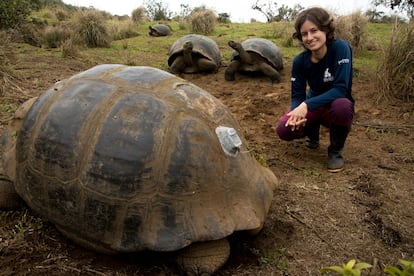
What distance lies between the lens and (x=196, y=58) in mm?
7262

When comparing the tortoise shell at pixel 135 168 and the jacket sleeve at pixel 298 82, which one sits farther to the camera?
the jacket sleeve at pixel 298 82

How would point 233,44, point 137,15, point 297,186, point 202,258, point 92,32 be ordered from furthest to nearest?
point 137,15, point 92,32, point 233,44, point 297,186, point 202,258

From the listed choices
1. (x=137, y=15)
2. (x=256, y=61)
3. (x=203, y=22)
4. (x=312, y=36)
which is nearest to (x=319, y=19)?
(x=312, y=36)

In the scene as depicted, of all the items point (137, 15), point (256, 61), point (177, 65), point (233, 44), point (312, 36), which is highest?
Result: point (137, 15)

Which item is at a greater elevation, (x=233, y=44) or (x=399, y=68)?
(x=233, y=44)

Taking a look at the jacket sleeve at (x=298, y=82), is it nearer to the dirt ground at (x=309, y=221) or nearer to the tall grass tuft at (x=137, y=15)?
the dirt ground at (x=309, y=221)

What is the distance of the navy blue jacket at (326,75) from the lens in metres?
3.07

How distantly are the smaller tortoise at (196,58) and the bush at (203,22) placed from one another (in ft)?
16.1

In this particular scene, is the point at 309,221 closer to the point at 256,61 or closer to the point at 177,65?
the point at 256,61

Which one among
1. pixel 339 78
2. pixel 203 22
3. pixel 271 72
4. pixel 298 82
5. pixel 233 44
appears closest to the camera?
pixel 339 78

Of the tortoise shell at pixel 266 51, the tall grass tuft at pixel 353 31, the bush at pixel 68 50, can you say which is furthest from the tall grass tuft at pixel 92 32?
the tall grass tuft at pixel 353 31

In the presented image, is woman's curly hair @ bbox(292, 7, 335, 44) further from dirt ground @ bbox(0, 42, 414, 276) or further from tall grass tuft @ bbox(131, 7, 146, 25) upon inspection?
tall grass tuft @ bbox(131, 7, 146, 25)

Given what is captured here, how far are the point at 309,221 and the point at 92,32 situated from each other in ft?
29.0

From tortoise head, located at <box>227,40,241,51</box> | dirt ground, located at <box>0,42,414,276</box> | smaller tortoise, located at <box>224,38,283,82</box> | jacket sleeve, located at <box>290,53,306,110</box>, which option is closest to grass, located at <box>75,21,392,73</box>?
smaller tortoise, located at <box>224,38,283,82</box>
